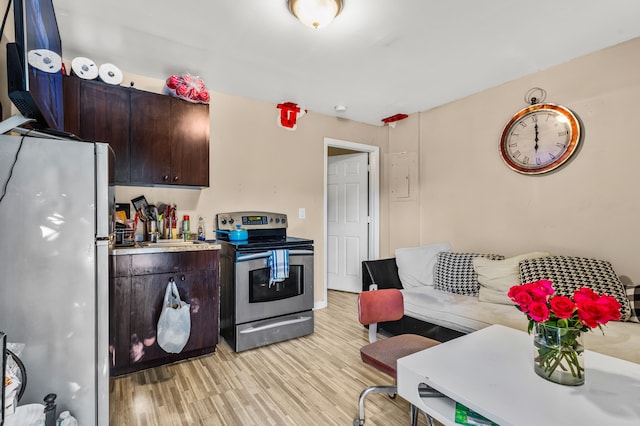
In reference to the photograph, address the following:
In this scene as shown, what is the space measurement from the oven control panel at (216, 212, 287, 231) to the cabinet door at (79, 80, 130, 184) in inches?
36.5

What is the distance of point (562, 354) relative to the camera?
3.74 ft

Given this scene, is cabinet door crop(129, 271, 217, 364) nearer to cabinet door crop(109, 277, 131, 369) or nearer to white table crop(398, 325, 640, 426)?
cabinet door crop(109, 277, 131, 369)

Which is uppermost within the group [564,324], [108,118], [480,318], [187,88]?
[187,88]

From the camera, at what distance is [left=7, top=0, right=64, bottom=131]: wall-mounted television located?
1.11 m

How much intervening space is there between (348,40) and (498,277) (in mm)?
2281

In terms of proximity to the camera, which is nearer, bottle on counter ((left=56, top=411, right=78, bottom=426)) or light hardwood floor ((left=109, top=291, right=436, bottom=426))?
bottle on counter ((left=56, top=411, right=78, bottom=426))

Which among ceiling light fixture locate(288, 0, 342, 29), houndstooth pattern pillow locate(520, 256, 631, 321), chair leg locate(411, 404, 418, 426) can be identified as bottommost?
chair leg locate(411, 404, 418, 426)

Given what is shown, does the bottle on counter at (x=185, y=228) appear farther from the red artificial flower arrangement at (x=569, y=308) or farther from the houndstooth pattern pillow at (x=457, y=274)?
the red artificial flower arrangement at (x=569, y=308)

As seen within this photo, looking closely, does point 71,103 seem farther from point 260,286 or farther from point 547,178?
point 547,178

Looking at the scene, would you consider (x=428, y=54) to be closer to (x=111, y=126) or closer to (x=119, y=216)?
(x=111, y=126)

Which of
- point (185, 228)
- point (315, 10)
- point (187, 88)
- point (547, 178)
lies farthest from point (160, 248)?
point (547, 178)

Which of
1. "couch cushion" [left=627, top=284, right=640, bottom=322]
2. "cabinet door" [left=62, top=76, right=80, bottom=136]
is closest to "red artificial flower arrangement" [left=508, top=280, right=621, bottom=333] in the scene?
"couch cushion" [left=627, top=284, right=640, bottom=322]

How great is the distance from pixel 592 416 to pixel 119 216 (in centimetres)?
307

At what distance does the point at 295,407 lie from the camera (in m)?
1.93
